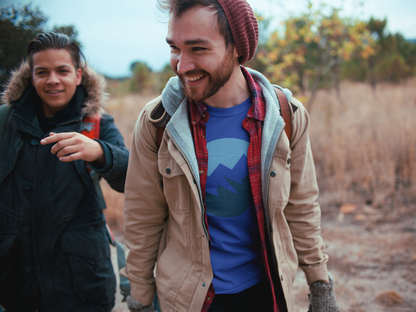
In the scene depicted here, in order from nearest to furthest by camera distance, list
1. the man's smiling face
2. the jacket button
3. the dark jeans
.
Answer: the man's smiling face
the dark jeans
the jacket button

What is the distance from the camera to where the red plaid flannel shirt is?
4.50ft

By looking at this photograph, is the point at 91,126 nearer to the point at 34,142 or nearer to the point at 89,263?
the point at 34,142

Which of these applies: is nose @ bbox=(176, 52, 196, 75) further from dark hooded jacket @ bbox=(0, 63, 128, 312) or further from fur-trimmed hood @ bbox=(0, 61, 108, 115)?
fur-trimmed hood @ bbox=(0, 61, 108, 115)

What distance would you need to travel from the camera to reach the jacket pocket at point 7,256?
1.58 m

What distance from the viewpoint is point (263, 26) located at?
11.5m

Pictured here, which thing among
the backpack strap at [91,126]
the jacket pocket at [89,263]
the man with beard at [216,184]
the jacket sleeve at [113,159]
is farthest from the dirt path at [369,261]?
the backpack strap at [91,126]

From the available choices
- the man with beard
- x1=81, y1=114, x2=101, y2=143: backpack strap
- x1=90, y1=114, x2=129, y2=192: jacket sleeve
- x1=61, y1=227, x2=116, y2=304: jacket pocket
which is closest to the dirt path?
x1=61, y1=227, x2=116, y2=304: jacket pocket

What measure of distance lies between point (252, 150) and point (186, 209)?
44 centimetres

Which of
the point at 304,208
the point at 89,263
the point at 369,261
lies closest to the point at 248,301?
the point at 304,208

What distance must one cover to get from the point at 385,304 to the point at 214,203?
223 cm

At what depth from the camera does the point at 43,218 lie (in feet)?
5.29

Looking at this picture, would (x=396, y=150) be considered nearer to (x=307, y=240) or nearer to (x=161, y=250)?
(x=307, y=240)

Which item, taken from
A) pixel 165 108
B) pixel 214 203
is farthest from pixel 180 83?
pixel 214 203

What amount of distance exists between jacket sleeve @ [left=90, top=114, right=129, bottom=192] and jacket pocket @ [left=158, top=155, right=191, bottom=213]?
0.39 m
